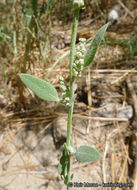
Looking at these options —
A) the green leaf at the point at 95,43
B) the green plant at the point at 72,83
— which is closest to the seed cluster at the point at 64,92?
the green plant at the point at 72,83

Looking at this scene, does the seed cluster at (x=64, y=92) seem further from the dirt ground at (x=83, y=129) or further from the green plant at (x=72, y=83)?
the dirt ground at (x=83, y=129)

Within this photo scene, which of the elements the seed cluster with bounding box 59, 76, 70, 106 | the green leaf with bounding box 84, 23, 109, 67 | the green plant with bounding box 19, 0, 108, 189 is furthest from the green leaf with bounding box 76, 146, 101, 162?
the green leaf with bounding box 84, 23, 109, 67

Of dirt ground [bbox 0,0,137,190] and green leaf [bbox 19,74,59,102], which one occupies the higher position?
green leaf [bbox 19,74,59,102]

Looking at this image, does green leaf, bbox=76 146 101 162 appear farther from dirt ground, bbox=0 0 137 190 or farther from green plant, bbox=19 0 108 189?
dirt ground, bbox=0 0 137 190

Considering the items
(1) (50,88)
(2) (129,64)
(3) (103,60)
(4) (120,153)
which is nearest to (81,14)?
(3) (103,60)

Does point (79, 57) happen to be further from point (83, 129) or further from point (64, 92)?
point (83, 129)

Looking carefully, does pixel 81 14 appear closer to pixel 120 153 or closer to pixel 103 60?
pixel 103 60
